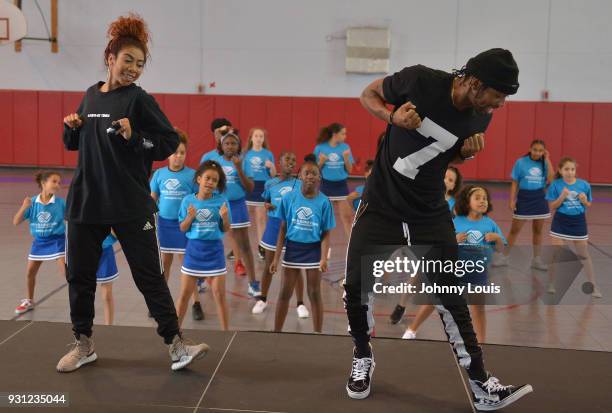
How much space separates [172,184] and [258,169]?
249 centimetres

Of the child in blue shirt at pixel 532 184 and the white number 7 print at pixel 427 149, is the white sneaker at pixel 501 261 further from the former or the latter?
the white number 7 print at pixel 427 149

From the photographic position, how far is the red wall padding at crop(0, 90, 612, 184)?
633 inches

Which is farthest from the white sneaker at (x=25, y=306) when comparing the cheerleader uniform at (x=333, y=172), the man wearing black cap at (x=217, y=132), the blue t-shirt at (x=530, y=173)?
the blue t-shirt at (x=530, y=173)

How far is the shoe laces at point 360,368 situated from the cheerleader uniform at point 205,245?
7.80 feet

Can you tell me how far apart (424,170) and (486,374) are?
1.06 meters

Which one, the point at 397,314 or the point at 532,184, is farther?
the point at 532,184

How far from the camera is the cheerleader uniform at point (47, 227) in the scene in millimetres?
6449

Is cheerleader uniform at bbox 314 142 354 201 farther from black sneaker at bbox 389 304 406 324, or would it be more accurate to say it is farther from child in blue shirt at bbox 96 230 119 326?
child in blue shirt at bbox 96 230 119 326

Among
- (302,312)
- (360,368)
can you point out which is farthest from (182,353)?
(302,312)

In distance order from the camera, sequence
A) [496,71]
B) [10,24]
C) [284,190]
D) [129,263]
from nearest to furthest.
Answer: [496,71] < [129,263] < [284,190] < [10,24]

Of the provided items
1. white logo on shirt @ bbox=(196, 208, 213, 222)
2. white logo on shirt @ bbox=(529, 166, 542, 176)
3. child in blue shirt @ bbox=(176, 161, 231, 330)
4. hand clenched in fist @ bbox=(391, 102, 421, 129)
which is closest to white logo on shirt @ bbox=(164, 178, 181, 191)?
child in blue shirt @ bbox=(176, 161, 231, 330)

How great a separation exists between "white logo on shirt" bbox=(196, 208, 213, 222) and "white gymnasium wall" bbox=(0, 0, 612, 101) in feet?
36.9

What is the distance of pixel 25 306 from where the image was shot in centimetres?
674

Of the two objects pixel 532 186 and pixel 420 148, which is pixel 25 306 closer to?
pixel 420 148
